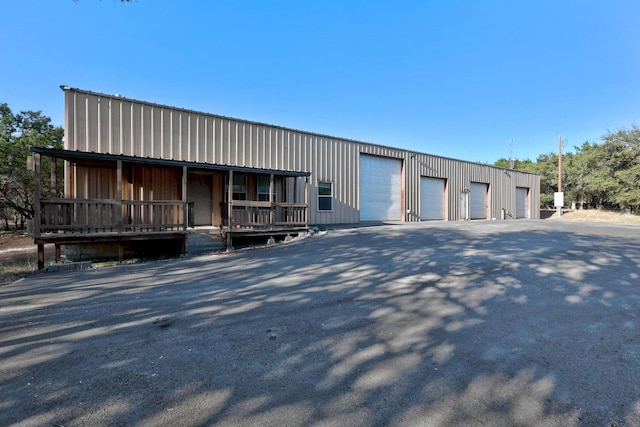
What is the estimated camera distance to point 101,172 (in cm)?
1087

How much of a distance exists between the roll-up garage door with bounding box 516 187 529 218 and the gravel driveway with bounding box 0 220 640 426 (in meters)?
25.5

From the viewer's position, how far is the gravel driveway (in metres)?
2.23

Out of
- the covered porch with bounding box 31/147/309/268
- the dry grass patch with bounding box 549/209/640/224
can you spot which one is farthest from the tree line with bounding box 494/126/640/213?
the covered porch with bounding box 31/147/309/268

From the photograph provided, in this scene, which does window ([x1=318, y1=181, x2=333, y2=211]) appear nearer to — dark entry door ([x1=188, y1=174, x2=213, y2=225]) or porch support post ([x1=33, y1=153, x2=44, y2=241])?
dark entry door ([x1=188, y1=174, x2=213, y2=225])

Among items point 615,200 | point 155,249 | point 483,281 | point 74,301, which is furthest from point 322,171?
point 615,200

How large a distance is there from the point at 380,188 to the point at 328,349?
1630cm

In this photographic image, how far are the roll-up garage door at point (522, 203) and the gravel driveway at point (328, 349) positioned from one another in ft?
83.6

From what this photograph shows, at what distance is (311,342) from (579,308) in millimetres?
3572

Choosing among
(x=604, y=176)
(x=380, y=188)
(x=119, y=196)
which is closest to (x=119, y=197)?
(x=119, y=196)

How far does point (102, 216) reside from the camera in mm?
8984

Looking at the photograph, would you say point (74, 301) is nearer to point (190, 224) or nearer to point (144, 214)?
point (144, 214)

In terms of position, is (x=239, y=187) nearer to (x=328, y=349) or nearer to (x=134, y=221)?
(x=134, y=221)

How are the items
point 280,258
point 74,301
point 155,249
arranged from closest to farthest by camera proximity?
point 74,301
point 280,258
point 155,249

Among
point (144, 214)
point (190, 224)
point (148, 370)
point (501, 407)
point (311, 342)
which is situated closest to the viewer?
point (501, 407)
